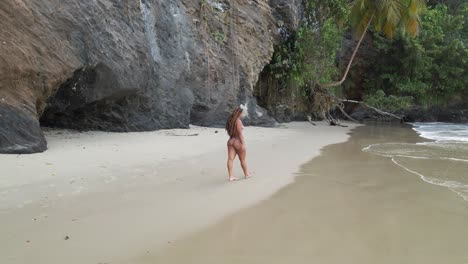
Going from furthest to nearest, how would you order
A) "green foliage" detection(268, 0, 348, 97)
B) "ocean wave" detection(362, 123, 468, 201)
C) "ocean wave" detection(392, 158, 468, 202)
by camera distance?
1. "green foliage" detection(268, 0, 348, 97)
2. "ocean wave" detection(362, 123, 468, 201)
3. "ocean wave" detection(392, 158, 468, 202)

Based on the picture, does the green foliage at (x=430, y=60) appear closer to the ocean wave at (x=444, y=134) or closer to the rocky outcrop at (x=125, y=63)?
the ocean wave at (x=444, y=134)

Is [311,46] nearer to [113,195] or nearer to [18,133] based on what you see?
[18,133]

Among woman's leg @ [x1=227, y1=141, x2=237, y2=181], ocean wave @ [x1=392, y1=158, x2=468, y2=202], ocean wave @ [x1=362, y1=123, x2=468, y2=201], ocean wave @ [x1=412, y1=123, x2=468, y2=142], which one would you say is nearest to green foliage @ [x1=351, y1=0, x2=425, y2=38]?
ocean wave @ [x1=412, y1=123, x2=468, y2=142]

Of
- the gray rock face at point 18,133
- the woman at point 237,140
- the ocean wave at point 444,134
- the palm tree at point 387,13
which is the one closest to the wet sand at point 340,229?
the woman at point 237,140

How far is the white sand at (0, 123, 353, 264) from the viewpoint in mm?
3203

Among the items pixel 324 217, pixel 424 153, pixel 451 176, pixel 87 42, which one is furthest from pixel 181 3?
pixel 324 217

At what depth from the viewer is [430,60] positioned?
23141mm

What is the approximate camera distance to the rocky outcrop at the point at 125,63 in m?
6.56

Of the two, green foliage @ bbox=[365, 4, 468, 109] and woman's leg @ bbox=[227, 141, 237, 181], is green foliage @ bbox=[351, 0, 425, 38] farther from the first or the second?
woman's leg @ bbox=[227, 141, 237, 181]

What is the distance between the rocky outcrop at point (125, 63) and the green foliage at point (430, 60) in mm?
10925

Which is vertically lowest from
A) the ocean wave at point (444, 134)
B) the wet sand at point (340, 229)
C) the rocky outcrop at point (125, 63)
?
the ocean wave at point (444, 134)

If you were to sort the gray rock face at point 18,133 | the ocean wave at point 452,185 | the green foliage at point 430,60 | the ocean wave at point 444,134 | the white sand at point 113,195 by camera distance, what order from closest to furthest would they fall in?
the white sand at point 113,195
the ocean wave at point 452,185
the gray rock face at point 18,133
the ocean wave at point 444,134
the green foliage at point 430,60

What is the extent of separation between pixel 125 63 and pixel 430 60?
19829 mm

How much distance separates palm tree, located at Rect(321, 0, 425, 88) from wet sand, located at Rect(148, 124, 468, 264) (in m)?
14.4
